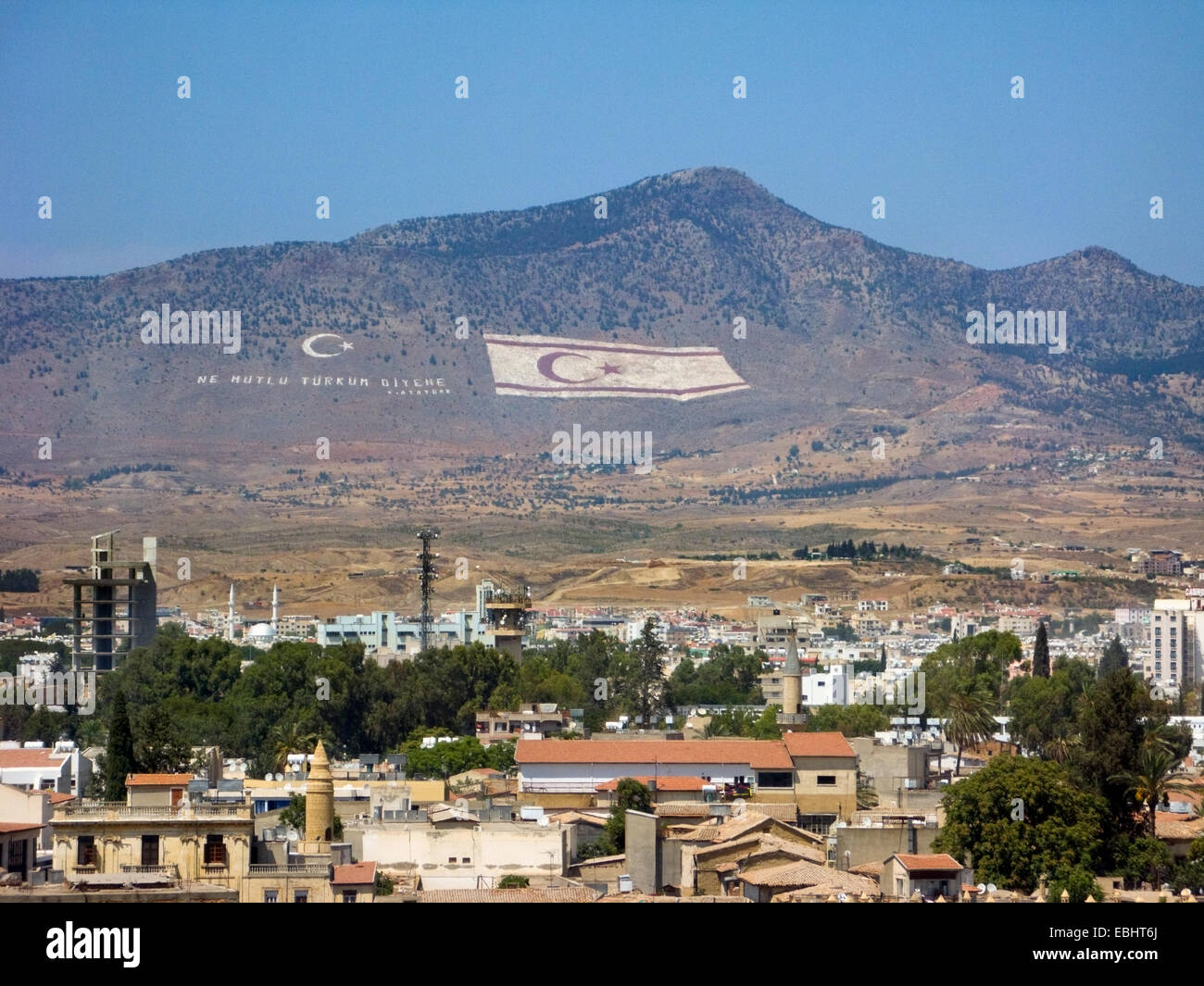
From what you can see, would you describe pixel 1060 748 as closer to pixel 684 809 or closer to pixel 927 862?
pixel 684 809

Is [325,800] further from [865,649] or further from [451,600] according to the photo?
[451,600]

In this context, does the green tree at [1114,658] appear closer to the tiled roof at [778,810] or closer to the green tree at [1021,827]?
the tiled roof at [778,810]

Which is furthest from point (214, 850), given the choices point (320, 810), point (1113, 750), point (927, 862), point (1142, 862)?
point (1113, 750)

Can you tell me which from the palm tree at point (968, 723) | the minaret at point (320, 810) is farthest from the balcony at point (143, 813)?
the palm tree at point (968, 723)

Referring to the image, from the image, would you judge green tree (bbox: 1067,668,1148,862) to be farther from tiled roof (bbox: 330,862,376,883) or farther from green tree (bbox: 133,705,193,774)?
green tree (bbox: 133,705,193,774)

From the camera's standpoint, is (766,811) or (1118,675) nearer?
(766,811)

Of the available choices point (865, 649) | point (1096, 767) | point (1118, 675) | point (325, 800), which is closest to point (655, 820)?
point (325, 800)

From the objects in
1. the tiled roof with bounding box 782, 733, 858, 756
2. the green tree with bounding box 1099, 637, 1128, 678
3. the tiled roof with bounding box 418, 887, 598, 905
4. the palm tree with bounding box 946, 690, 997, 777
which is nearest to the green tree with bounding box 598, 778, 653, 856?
the tiled roof with bounding box 782, 733, 858, 756
